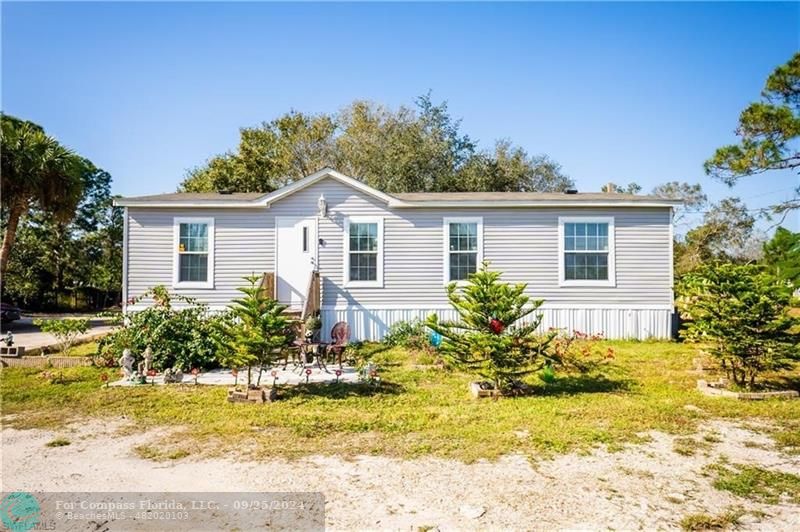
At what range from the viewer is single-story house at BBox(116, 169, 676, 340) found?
1194 cm

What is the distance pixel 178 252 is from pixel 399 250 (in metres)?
6.08

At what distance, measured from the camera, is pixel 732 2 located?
10.5m

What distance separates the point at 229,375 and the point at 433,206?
21.9 ft

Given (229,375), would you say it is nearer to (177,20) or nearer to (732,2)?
(177,20)

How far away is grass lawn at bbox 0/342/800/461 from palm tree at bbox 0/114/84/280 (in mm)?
10837

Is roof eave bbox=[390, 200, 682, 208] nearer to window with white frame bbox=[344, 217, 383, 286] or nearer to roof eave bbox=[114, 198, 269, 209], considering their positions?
window with white frame bbox=[344, 217, 383, 286]

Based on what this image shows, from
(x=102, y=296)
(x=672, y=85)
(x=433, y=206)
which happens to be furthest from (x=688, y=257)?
(x=102, y=296)

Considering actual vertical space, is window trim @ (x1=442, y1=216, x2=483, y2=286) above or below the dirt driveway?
above

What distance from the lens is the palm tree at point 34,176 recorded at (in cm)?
1562

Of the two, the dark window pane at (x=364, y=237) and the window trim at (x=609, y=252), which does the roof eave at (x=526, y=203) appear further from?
the dark window pane at (x=364, y=237)

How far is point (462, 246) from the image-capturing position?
12180mm

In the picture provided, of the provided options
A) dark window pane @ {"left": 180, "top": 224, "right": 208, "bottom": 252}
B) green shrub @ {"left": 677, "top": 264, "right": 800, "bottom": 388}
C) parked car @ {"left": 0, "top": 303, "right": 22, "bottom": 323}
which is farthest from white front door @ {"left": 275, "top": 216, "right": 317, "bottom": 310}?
parked car @ {"left": 0, "top": 303, "right": 22, "bottom": 323}

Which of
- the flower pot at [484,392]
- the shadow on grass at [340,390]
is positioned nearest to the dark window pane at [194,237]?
the shadow on grass at [340,390]

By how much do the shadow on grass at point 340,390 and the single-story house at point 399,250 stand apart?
14.1 ft
